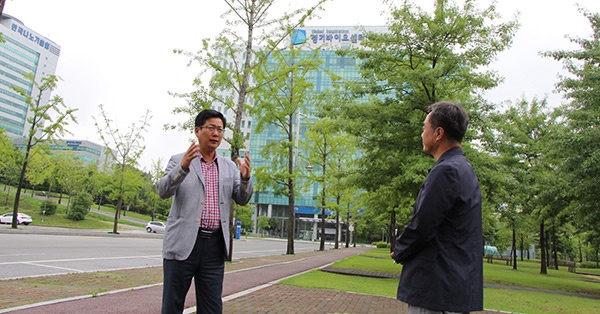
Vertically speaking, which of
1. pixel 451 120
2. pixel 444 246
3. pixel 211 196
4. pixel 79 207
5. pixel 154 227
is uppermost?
pixel 451 120

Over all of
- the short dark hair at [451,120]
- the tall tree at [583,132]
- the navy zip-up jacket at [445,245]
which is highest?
the tall tree at [583,132]

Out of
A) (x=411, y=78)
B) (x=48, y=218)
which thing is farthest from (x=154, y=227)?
(x=411, y=78)

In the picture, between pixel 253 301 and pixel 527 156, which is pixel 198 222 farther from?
pixel 527 156

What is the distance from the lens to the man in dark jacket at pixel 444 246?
2.25 metres

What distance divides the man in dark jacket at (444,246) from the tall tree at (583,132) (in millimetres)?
11788

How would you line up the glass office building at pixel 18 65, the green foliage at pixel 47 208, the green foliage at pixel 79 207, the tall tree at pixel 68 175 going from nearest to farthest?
the green foliage at pixel 79 207, the green foliage at pixel 47 208, the tall tree at pixel 68 175, the glass office building at pixel 18 65

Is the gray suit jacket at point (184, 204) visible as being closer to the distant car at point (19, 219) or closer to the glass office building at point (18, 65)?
the distant car at point (19, 219)

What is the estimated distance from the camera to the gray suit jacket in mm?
2941

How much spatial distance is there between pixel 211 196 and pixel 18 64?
114 metres

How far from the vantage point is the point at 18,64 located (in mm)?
93750

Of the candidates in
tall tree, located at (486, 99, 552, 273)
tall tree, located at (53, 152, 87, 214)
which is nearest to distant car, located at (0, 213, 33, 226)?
tall tree, located at (53, 152, 87, 214)

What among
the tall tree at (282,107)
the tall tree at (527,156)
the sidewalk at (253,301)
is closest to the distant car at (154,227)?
the tall tree at (282,107)

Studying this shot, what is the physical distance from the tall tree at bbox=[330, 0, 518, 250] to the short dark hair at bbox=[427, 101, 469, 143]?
8778mm

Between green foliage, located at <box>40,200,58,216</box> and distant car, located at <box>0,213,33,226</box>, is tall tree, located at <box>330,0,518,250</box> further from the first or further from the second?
green foliage, located at <box>40,200,58,216</box>
